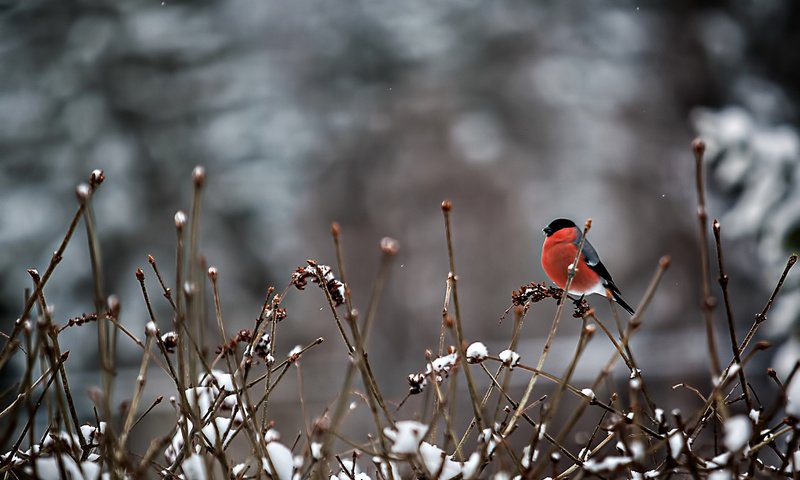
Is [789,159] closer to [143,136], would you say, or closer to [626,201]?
[626,201]

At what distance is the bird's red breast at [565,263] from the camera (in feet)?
3.04

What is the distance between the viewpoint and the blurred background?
4.95 meters

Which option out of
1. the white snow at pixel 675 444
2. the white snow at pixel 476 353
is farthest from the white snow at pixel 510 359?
the white snow at pixel 675 444

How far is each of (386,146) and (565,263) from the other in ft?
16.7

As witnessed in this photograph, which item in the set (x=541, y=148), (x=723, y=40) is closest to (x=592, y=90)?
(x=541, y=148)

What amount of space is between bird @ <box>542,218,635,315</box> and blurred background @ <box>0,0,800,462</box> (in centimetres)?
396

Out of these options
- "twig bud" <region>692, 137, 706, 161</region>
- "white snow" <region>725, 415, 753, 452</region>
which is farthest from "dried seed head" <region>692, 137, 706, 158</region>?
"white snow" <region>725, 415, 753, 452</region>

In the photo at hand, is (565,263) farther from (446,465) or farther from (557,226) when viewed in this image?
(446,465)

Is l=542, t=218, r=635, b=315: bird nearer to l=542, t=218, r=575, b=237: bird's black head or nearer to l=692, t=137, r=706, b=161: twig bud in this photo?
l=542, t=218, r=575, b=237: bird's black head

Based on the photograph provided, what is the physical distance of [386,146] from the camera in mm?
6008

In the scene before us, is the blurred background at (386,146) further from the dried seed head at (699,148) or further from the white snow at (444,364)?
the dried seed head at (699,148)

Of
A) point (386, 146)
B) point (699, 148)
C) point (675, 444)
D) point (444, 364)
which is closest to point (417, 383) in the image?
point (444, 364)

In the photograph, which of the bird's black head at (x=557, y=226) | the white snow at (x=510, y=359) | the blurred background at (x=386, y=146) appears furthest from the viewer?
the blurred background at (x=386, y=146)

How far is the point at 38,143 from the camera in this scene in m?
4.99
